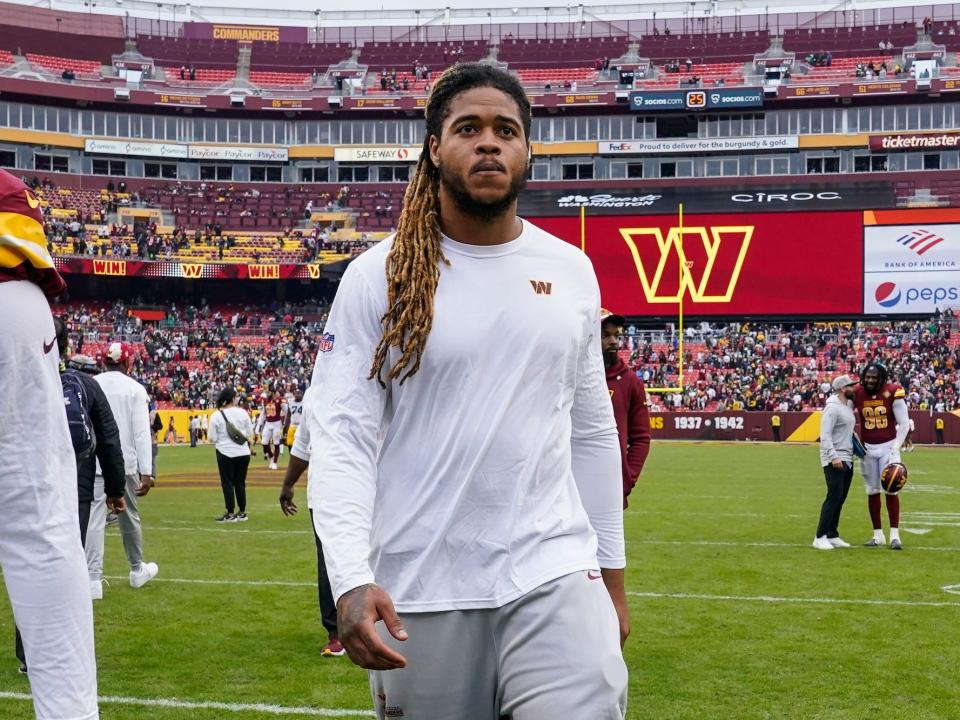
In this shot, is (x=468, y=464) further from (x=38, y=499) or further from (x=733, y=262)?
(x=733, y=262)

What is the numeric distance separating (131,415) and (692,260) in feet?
138

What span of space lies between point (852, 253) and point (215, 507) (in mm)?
37436

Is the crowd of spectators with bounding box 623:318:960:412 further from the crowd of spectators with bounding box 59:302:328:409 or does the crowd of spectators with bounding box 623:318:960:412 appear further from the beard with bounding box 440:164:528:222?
the beard with bounding box 440:164:528:222

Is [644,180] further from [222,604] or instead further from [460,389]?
[460,389]

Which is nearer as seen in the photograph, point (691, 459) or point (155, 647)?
point (155, 647)

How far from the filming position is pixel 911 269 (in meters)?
49.8

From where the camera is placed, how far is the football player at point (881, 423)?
1322cm

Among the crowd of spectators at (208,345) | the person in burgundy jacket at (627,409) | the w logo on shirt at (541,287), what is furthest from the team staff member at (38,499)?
the crowd of spectators at (208,345)

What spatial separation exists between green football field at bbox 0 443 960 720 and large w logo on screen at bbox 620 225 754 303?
33.9 meters

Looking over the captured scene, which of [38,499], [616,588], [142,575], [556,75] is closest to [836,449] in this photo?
[142,575]

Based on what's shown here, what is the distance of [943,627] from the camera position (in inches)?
348

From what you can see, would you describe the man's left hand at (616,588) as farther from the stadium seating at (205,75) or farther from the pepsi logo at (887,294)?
the stadium seating at (205,75)

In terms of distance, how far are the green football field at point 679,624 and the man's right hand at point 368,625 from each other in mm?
496

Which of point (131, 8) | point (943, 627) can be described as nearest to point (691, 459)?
point (943, 627)
